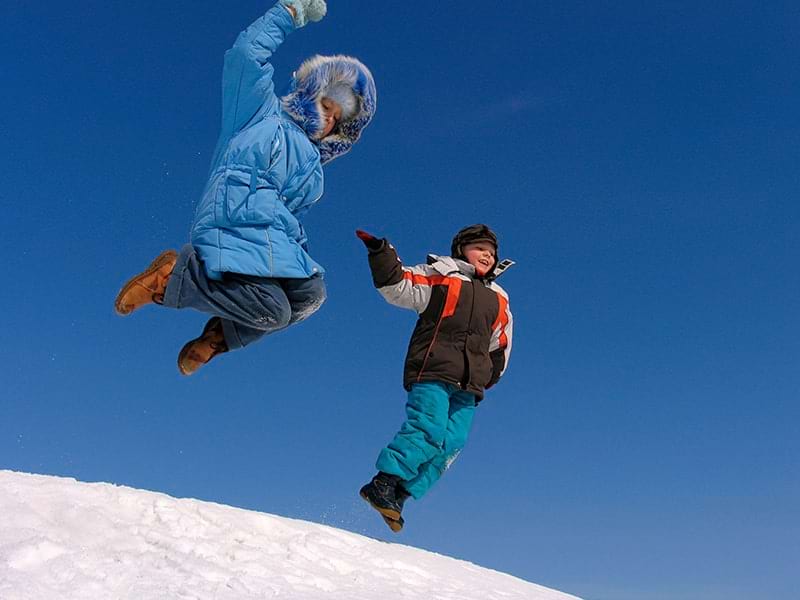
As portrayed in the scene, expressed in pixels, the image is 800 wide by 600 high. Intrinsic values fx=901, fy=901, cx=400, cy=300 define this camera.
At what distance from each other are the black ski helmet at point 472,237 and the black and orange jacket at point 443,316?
31cm

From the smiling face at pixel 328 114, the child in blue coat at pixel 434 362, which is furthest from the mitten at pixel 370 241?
the smiling face at pixel 328 114

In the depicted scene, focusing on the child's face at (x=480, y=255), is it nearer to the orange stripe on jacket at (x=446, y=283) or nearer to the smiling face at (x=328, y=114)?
the orange stripe on jacket at (x=446, y=283)

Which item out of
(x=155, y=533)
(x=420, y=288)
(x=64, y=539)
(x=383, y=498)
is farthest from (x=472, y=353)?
(x=64, y=539)

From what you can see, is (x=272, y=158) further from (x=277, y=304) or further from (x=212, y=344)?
(x=212, y=344)

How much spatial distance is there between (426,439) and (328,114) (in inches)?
88.7

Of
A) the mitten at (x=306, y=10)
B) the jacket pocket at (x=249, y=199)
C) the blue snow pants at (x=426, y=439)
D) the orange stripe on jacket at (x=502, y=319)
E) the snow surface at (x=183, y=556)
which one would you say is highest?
the mitten at (x=306, y=10)

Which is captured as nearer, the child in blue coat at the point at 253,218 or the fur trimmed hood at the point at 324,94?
the child in blue coat at the point at 253,218

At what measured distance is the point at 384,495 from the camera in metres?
5.70

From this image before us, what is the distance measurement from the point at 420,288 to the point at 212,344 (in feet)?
4.75

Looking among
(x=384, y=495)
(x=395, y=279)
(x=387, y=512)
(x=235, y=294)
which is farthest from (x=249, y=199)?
(x=387, y=512)

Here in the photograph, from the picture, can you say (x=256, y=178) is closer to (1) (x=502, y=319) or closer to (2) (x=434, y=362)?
(2) (x=434, y=362)

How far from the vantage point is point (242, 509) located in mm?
5203

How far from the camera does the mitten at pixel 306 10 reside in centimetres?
558

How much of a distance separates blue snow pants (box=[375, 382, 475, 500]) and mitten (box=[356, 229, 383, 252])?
→ 0.95 meters
